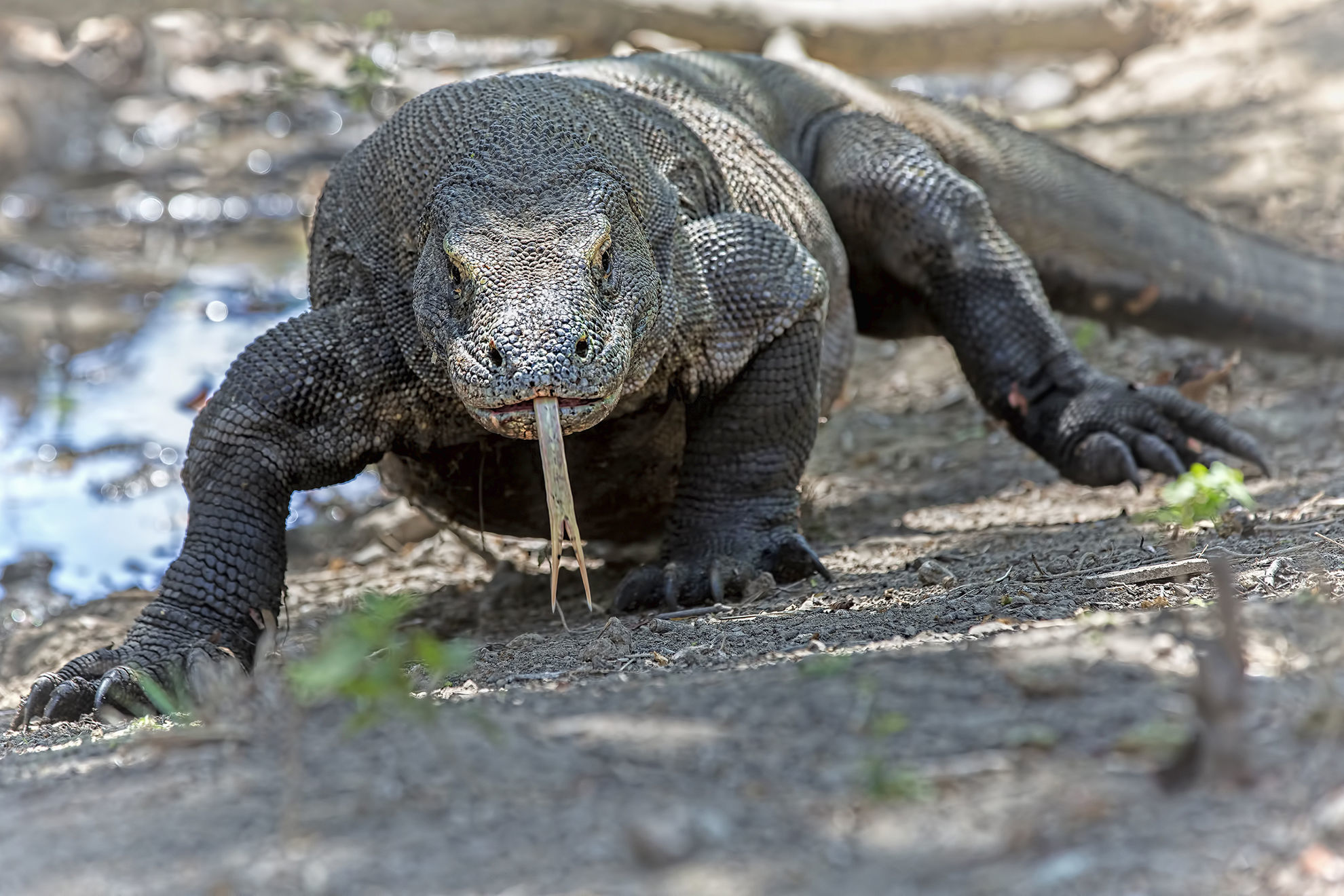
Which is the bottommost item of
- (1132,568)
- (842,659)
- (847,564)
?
(847,564)

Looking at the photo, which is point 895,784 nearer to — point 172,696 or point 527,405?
point 527,405

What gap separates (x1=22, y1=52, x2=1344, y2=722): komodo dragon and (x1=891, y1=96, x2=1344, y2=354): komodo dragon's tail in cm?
30

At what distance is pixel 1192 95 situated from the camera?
10586 mm

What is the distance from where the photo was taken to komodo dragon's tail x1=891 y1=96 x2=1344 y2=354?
6.59m

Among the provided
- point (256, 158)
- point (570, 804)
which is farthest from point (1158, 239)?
point (256, 158)

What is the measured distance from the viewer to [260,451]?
4379mm

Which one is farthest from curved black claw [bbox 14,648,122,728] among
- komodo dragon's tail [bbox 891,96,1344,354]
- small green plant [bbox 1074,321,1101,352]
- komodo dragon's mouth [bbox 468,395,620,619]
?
small green plant [bbox 1074,321,1101,352]

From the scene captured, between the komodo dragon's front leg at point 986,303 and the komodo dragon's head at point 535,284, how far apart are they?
1.69 meters

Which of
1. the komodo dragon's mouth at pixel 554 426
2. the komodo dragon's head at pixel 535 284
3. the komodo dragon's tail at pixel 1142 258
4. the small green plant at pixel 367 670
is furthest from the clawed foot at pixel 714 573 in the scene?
the komodo dragon's tail at pixel 1142 258

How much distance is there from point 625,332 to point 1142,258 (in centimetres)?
366

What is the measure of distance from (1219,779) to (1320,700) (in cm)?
30

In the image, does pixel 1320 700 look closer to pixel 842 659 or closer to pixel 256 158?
pixel 842 659

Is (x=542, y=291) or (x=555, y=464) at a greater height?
(x=542, y=291)

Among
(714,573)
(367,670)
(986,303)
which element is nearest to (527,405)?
(367,670)
